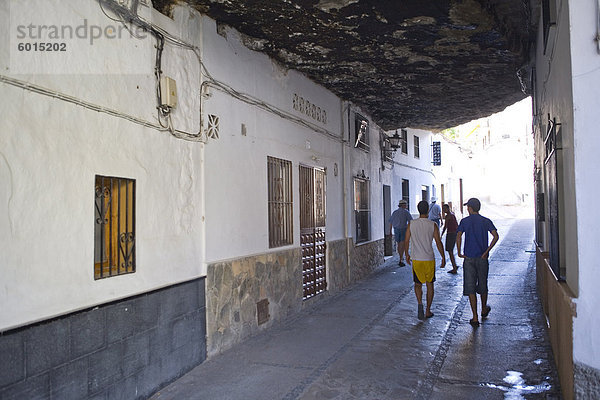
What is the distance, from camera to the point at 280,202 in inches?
290

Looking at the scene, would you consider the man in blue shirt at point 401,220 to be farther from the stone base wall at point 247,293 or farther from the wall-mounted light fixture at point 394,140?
the stone base wall at point 247,293

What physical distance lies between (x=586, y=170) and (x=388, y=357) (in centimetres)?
286

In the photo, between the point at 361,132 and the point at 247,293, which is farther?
the point at 361,132

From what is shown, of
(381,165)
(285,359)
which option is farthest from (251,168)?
(381,165)

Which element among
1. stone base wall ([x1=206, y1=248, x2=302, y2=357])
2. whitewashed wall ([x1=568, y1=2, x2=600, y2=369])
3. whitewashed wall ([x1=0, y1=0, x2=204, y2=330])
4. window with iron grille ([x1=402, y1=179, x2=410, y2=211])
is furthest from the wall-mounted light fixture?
whitewashed wall ([x1=568, y1=2, x2=600, y2=369])

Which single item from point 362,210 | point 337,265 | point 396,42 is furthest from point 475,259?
point 362,210

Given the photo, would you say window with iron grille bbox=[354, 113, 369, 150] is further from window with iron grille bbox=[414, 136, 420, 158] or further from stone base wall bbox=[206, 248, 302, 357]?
window with iron grille bbox=[414, 136, 420, 158]

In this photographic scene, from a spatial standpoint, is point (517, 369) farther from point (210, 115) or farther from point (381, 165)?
point (381, 165)

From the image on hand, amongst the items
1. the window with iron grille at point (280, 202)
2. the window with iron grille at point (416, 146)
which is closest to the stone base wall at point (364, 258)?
the window with iron grille at point (280, 202)

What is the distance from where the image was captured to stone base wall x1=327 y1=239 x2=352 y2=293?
9078 mm

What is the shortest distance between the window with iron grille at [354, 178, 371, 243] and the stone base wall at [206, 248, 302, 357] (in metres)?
3.71

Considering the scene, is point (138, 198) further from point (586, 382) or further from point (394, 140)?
point (394, 140)

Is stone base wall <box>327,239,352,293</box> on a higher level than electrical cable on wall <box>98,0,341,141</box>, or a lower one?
lower

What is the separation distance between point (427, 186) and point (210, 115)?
16.2 meters
